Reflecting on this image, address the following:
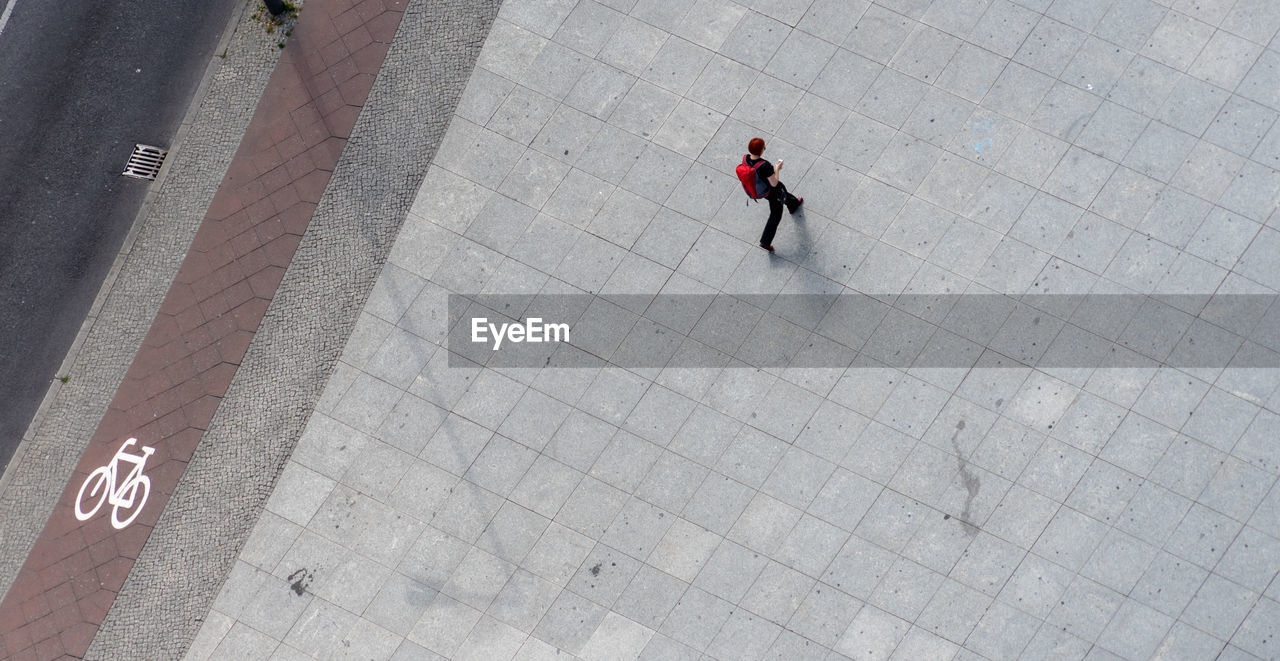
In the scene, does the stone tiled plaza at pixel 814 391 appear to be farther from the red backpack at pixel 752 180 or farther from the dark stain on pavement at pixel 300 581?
the red backpack at pixel 752 180

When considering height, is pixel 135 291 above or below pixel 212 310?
above

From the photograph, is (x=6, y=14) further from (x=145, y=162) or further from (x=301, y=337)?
(x=301, y=337)

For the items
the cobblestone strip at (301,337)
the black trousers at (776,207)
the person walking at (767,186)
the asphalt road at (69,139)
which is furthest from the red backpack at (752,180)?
the asphalt road at (69,139)

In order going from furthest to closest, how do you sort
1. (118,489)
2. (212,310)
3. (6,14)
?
(6,14) → (212,310) → (118,489)

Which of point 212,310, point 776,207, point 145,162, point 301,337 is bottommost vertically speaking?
point 301,337

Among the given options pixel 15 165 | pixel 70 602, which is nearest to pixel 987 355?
pixel 70 602

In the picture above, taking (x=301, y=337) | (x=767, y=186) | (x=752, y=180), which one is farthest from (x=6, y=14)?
(x=767, y=186)
